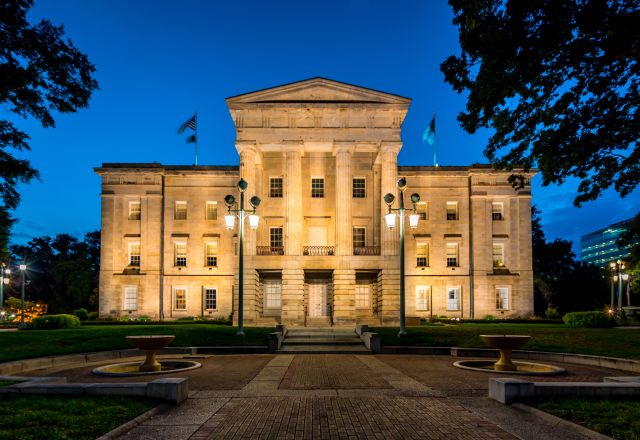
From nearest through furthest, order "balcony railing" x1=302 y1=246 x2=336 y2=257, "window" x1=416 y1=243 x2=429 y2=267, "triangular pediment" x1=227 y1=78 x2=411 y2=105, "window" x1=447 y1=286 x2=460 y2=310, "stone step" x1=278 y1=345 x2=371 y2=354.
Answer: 1. "stone step" x1=278 y1=345 x2=371 y2=354
2. "triangular pediment" x1=227 y1=78 x2=411 y2=105
3. "balcony railing" x1=302 y1=246 x2=336 y2=257
4. "window" x1=447 y1=286 x2=460 y2=310
5. "window" x1=416 y1=243 x2=429 y2=267

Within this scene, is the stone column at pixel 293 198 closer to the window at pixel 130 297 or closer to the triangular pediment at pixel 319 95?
the triangular pediment at pixel 319 95

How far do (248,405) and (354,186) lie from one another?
3321cm

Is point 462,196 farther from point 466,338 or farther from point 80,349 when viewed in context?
point 80,349

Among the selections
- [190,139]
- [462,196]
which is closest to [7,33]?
[190,139]

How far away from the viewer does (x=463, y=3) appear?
10344 mm

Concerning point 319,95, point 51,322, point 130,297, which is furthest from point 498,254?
point 51,322

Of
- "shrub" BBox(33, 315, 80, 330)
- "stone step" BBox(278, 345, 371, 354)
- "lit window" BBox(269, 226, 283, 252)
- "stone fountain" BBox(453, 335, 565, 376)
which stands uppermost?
"lit window" BBox(269, 226, 283, 252)

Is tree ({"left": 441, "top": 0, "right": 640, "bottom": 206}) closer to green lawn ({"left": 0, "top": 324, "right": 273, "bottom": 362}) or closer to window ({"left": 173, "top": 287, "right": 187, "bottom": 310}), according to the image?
green lawn ({"left": 0, "top": 324, "right": 273, "bottom": 362})

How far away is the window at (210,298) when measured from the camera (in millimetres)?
45688

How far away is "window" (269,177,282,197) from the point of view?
140 feet

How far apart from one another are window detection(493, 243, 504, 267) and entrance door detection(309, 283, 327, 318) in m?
16.6

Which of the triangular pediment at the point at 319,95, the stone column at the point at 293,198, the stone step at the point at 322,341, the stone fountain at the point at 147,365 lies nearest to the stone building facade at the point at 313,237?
the stone column at the point at 293,198

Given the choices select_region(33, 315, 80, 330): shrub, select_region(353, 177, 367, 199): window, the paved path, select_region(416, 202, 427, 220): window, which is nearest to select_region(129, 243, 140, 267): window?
select_region(33, 315, 80, 330): shrub

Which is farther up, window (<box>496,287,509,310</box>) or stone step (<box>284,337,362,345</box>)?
window (<box>496,287,509,310</box>)
